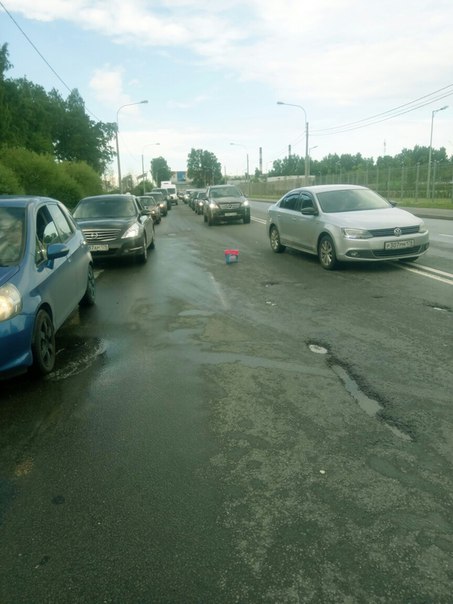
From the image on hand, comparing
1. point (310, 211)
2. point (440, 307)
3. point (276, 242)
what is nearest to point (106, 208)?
point (276, 242)

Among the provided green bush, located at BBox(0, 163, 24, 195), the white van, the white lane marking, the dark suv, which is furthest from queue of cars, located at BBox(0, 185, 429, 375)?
the white van

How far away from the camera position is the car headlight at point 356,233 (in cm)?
967

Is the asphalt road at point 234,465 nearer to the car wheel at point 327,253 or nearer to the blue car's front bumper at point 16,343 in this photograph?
the blue car's front bumper at point 16,343

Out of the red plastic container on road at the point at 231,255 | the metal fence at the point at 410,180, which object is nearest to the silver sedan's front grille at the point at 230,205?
the red plastic container on road at the point at 231,255

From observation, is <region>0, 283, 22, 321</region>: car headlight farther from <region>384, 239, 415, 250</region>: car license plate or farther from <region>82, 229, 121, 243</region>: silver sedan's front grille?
<region>82, 229, 121, 243</region>: silver sedan's front grille

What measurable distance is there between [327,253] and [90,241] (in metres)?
5.13

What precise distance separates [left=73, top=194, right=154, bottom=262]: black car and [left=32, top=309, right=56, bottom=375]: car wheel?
21.4 ft

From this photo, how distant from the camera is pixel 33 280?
4.89m

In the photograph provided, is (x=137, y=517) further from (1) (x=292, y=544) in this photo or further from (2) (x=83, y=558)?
(1) (x=292, y=544)

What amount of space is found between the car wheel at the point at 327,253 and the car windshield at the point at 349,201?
2.15 ft

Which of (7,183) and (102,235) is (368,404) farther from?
(7,183)

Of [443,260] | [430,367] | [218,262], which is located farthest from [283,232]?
[430,367]

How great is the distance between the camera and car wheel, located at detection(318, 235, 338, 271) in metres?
10.2

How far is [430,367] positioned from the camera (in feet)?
15.6
